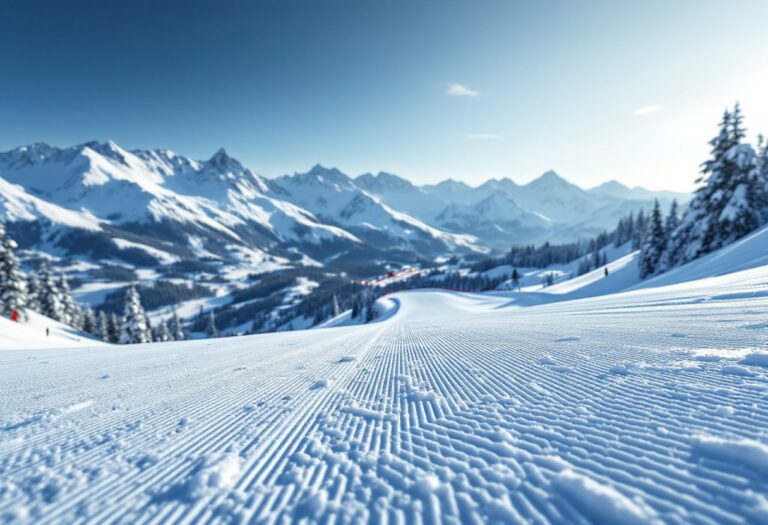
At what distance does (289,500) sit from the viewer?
2.31 meters

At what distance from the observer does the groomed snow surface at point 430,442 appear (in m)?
2.10

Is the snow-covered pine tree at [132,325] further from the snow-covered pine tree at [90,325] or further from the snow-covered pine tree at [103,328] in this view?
the snow-covered pine tree at [90,325]

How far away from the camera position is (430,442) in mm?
3021

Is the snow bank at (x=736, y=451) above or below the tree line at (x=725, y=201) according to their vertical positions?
below

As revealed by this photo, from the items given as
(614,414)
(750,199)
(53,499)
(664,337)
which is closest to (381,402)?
(614,414)

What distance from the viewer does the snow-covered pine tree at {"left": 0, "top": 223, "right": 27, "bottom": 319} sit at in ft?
92.8

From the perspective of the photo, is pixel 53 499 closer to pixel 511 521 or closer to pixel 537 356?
pixel 511 521

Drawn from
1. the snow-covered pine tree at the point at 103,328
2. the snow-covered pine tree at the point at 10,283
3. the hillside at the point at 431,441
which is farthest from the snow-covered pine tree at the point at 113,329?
the hillside at the point at 431,441

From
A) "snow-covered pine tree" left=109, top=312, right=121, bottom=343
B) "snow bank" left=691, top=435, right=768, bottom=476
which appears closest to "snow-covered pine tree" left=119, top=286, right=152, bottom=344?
"snow-covered pine tree" left=109, top=312, right=121, bottom=343

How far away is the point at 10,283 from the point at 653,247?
60.8 metres

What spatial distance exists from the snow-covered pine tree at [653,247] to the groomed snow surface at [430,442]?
3071cm

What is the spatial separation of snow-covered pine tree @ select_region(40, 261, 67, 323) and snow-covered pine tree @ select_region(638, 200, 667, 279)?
6438cm

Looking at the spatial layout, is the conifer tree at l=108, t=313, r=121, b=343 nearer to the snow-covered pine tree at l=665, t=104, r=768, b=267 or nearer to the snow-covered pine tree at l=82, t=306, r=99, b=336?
the snow-covered pine tree at l=82, t=306, r=99, b=336

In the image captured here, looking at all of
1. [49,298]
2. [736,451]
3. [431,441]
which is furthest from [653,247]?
[49,298]
